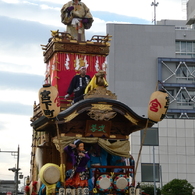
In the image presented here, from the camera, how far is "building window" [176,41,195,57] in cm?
7006

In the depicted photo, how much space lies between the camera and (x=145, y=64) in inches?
2662

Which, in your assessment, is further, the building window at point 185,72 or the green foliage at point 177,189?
the building window at point 185,72

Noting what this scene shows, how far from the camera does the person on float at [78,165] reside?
19.3 m

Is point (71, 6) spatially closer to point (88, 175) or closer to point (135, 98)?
point (88, 175)

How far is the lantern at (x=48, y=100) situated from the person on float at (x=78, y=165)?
165 cm

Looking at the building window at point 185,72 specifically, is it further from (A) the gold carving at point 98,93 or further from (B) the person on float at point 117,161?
(A) the gold carving at point 98,93

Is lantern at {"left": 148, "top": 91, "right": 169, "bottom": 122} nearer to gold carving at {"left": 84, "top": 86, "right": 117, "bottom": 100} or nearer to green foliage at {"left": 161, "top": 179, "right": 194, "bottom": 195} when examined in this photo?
gold carving at {"left": 84, "top": 86, "right": 117, "bottom": 100}

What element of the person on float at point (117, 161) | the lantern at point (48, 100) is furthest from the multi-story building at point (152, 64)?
the lantern at point (48, 100)

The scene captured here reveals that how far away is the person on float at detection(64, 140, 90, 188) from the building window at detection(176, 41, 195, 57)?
5202 cm

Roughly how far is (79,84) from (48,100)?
3.61 meters

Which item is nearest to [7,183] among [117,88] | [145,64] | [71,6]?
[117,88]

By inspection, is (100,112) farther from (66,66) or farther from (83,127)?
(66,66)

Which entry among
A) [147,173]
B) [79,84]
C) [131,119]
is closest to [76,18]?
[79,84]

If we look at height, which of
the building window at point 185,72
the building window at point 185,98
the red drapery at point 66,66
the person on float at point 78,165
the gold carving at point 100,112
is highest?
the building window at point 185,72
